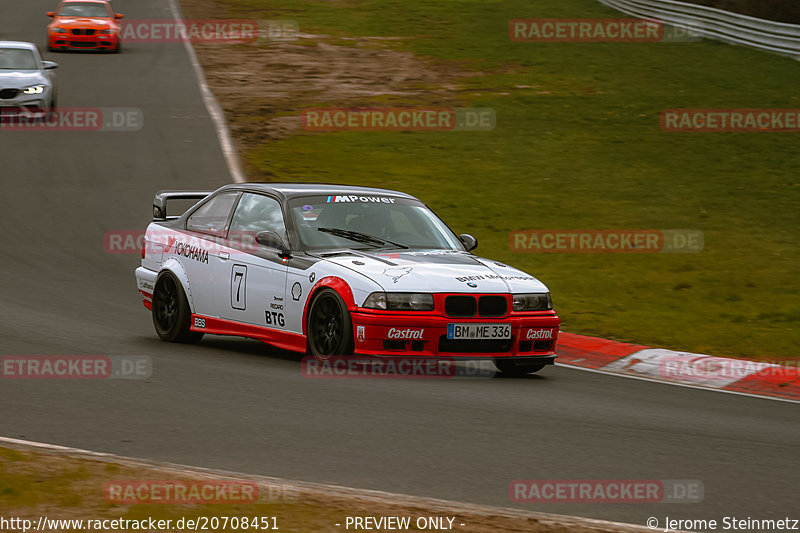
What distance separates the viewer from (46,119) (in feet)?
81.2

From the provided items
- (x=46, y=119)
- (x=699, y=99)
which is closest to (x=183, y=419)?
(x=46, y=119)

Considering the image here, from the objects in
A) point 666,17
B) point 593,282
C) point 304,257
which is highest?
point 666,17

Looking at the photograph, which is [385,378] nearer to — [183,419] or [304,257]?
[304,257]

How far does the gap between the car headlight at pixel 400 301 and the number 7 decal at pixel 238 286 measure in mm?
1616

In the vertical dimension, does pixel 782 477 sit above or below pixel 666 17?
below

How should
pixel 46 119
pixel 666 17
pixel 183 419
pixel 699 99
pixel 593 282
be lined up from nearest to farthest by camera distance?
pixel 183 419 < pixel 593 282 < pixel 46 119 < pixel 699 99 < pixel 666 17

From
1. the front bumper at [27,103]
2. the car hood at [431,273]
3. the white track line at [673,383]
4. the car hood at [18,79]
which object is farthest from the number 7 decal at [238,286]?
the front bumper at [27,103]

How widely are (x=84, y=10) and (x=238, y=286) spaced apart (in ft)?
86.6

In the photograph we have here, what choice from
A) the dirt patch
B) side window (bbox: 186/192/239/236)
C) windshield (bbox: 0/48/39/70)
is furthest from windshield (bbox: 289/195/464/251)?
windshield (bbox: 0/48/39/70)

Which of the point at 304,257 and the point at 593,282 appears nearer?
the point at 304,257

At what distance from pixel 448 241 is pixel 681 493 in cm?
482

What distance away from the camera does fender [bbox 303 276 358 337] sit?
9.13 metres

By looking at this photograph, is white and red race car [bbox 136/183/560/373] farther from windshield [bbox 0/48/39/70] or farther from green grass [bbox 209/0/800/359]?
windshield [bbox 0/48/39/70]

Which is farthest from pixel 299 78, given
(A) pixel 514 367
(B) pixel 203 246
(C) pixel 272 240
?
(A) pixel 514 367
